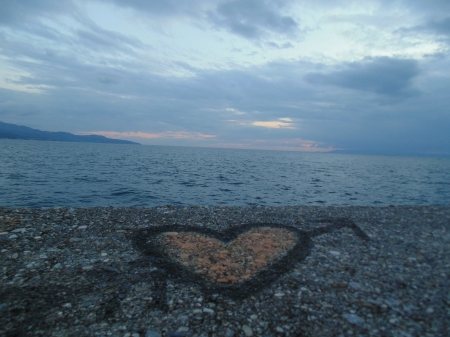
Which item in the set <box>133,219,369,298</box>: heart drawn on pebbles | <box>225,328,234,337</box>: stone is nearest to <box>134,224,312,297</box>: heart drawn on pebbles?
<box>133,219,369,298</box>: heart drawn on pebbles

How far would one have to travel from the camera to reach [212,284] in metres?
6.25

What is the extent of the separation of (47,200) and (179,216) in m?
15.9

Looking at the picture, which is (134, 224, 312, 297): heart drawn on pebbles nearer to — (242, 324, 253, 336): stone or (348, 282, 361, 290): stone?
(242, 324, 253, 336): stone

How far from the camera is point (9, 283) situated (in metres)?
6.05

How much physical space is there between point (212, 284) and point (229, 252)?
2.06m

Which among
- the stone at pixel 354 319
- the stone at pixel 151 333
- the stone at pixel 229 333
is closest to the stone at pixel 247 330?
the stone at pixel 229 333

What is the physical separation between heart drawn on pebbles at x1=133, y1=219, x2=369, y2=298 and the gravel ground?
0.06 m

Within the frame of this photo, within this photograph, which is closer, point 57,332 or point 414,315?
point 57,332

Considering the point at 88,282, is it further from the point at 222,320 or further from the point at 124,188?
the point at 124,188

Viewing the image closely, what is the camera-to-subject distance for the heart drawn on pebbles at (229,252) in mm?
6492

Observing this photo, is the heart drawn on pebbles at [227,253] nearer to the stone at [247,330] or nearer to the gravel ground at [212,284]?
the gravel ground at [212,284]

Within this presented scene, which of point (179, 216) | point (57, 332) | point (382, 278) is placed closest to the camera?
point (57, 332)

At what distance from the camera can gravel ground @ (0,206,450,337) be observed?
15.6 ft

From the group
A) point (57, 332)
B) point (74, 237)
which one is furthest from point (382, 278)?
point (74, 237)
